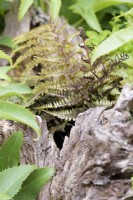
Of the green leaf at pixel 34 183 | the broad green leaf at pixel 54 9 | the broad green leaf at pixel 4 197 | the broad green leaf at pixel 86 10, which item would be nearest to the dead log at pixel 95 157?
the green leaf at pixel 34 183

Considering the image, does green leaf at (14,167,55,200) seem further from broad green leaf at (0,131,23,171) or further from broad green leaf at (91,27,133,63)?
broad green leaf at (91,27,133,63)

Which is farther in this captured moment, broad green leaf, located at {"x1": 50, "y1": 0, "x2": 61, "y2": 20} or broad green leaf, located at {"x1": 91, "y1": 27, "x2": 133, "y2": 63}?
broad green leaf, located at {"x1": 50, "y1": 0, "x2": 61, "y2": 20}

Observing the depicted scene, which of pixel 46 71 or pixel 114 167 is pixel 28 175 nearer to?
pixel 114 167

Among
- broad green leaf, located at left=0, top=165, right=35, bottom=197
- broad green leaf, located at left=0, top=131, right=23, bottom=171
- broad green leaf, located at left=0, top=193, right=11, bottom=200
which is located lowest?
broad green leaf, located at left=0, top=193, right=11, bottom=200

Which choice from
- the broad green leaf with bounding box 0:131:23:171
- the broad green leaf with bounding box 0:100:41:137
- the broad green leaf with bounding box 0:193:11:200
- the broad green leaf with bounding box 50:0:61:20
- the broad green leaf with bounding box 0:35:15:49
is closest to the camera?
the broad green leaf with bounding box 0:193:11:200

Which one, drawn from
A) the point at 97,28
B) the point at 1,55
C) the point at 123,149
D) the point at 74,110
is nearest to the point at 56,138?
the point at 74,110

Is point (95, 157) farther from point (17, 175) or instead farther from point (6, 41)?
point (6, 41)

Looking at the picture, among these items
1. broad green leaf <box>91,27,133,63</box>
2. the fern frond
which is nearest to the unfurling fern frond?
the fern frond
